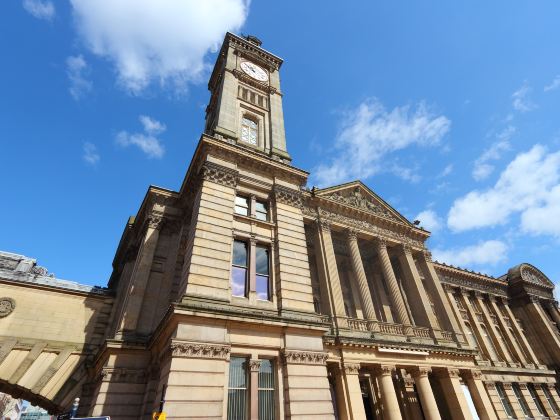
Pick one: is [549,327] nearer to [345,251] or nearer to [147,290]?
[345,251]

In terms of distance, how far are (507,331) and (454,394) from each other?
19437 millimetres

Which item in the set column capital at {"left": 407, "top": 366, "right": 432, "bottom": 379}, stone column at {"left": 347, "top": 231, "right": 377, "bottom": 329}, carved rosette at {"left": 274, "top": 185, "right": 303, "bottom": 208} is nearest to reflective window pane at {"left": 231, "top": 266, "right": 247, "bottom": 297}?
carved rosette at {"left": 274, "top": 185, "right": 303, "bottom": 208}

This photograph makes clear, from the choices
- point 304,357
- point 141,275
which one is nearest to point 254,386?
point 304,357

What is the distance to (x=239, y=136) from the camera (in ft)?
78.1

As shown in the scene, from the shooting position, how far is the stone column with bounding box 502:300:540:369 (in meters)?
34.3

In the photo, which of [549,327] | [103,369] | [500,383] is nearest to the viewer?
[103,369]

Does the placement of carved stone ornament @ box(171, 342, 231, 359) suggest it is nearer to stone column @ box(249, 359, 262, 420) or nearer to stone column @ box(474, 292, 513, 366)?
stone column @ box(249, 359, 262, 420)

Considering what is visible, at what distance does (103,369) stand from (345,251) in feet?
68.9

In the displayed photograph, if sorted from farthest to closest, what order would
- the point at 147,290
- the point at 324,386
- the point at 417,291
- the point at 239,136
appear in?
the point at 417,291 < the point at 239,136 < the point at 147,290 < the point at 324,386

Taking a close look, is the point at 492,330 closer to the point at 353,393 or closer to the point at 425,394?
the point at 425,394

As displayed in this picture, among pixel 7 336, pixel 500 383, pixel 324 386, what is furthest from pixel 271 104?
pixel 500 383

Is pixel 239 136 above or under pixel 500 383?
above

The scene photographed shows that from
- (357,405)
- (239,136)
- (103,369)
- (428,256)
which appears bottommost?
(357,405)

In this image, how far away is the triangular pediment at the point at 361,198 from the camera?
28000mm
